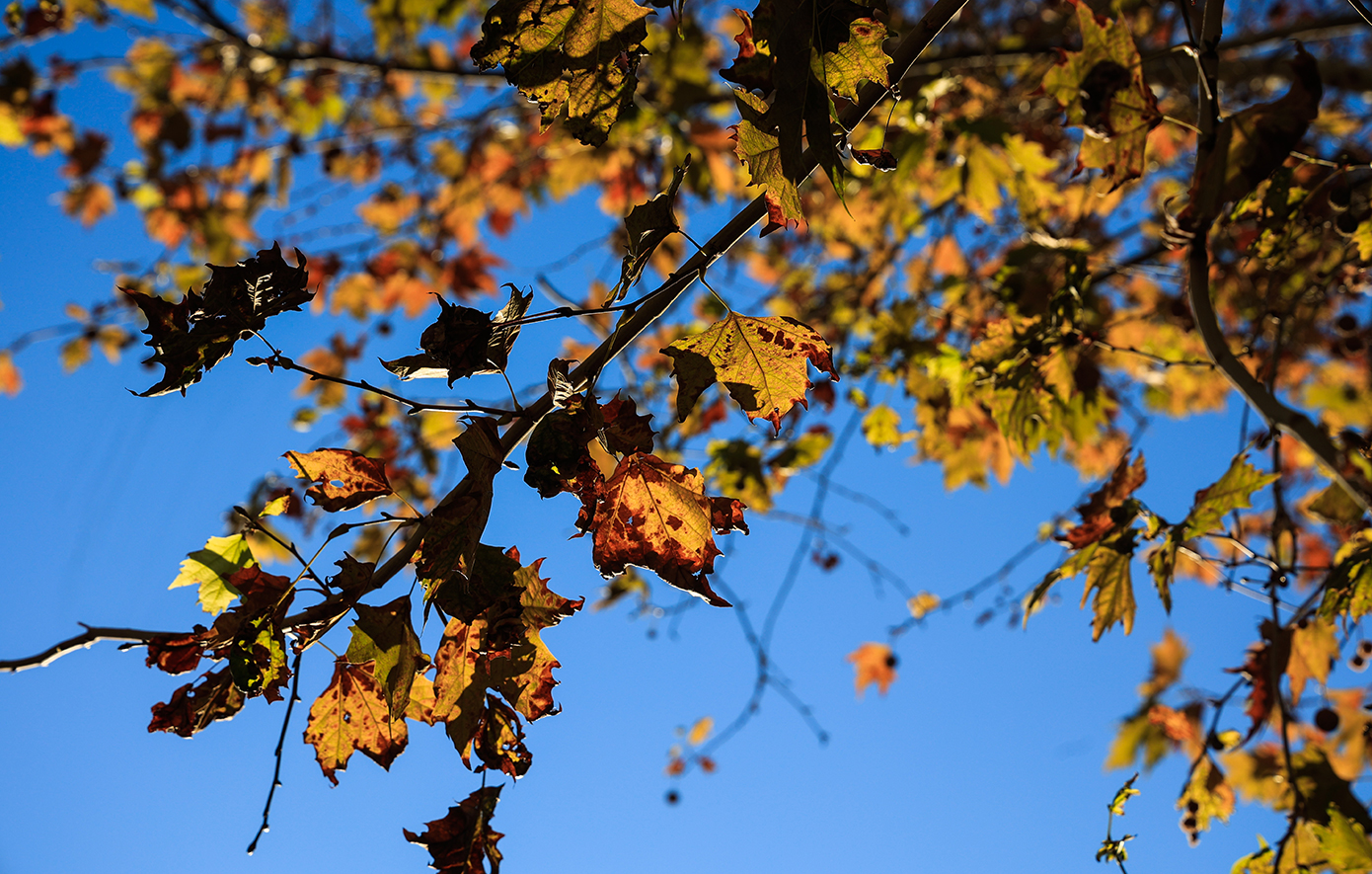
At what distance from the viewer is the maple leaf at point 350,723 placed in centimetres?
110

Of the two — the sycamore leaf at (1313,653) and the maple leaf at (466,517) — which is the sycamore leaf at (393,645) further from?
the sycamore leaf at (1313,653)

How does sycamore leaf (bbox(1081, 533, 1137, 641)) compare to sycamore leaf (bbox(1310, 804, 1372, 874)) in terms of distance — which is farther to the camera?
sycamore leaf (bbox(1310, 804, 1372, 874))

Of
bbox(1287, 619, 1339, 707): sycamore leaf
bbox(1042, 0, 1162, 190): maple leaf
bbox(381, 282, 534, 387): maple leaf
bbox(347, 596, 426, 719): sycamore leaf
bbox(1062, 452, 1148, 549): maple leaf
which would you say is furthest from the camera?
bbox(1287, 619, 1339, 707): sycamore leaf

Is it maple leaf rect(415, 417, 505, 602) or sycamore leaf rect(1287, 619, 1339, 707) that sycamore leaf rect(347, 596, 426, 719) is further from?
sycamore leaf rect(1287, 619, 1339, 707)

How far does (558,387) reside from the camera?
0.90 metres

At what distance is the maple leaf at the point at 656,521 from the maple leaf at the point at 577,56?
1.51 ft

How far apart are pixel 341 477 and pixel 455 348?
0.37m

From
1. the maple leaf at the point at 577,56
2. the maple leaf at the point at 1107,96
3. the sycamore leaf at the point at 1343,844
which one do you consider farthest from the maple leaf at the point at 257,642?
the sycamore leaf at the point at 1343,844

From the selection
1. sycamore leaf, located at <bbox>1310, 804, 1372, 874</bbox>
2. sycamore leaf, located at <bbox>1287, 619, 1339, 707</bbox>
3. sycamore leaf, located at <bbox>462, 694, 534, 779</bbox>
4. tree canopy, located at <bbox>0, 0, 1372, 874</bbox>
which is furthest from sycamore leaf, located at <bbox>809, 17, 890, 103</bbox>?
sycamore leaf, located at <bbox>1310, 804, 1372, 874</bbox>

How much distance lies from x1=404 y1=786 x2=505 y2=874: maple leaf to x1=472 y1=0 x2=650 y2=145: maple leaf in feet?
3.03

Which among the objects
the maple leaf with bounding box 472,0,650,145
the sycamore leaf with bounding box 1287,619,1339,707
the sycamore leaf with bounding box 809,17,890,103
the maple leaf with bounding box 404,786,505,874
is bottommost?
the maple leaf with bounding box 404,786,505,874

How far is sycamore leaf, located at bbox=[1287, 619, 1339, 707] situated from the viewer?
5.86ft

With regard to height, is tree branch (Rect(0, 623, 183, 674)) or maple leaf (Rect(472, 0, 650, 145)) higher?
maple leaf (Rect(472, 0, 650, 145))

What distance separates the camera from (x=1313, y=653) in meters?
1.80
